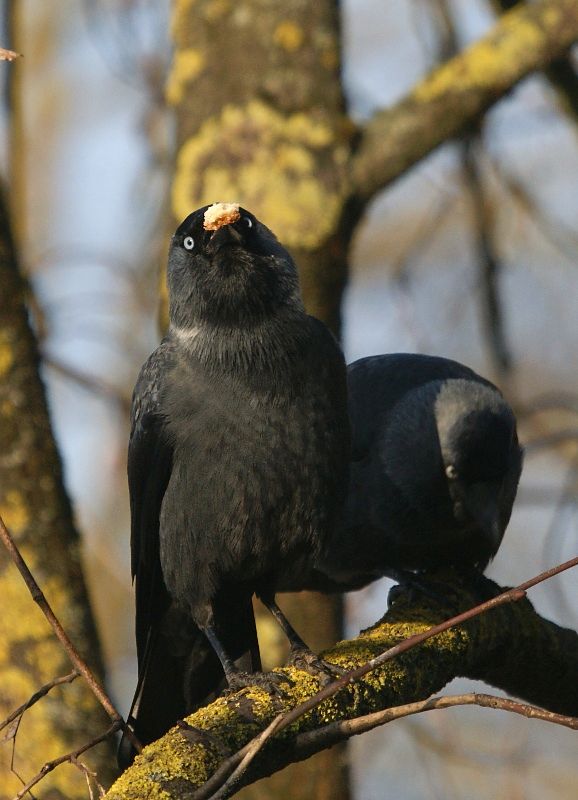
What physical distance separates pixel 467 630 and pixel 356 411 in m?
1.64

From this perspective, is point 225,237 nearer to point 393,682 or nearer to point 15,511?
point 15,511

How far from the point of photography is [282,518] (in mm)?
3199

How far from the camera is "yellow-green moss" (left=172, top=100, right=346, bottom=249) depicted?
184 inches

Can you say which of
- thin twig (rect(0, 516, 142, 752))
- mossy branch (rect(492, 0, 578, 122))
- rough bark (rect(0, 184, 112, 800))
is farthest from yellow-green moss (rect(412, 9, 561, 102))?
thin twig (rect(0, 516, 142, 752))

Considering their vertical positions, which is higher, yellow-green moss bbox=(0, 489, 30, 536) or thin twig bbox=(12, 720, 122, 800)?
yellow-green moss bbox=(0, 489, 30, 536)

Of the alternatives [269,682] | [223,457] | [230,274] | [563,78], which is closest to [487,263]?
[563,78]

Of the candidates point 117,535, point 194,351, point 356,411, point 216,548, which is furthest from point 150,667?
point 117,535

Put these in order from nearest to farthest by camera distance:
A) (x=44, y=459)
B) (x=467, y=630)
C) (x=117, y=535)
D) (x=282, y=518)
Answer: (x=467, y=630)
(x=282, y=518)
(x=44, y=459)
(x=117, y=535)

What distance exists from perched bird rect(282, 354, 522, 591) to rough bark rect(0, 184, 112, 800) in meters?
0.85

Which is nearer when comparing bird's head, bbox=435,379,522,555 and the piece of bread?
the piece of bread

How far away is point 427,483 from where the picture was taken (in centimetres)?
421

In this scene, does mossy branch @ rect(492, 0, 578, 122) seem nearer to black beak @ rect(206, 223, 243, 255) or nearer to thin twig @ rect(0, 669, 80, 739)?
black beak @ rect(206, 223, 243, 255)

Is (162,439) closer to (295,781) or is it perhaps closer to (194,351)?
(194,351)

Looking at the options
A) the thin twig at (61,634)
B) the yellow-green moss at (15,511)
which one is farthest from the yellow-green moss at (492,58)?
the thin twig at (61,634)
